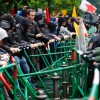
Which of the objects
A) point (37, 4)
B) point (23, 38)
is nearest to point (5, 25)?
point (23, 38)

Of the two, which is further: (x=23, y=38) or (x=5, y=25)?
(x=23, y=38)

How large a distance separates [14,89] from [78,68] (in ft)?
3.64

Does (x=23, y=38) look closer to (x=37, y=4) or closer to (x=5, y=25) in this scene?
(x=5, y=25)

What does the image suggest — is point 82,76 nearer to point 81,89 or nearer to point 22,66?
point 81,89

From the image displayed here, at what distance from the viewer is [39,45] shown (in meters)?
12.0

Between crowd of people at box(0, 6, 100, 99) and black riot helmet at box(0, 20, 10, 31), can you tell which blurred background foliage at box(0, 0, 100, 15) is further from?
black riot helmet at box(0, 20, 10, 31)

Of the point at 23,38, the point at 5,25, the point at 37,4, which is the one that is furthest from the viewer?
the point at 37,4

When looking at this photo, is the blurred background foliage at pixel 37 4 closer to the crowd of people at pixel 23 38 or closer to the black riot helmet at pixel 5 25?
the crowd of people at pixel 23 38

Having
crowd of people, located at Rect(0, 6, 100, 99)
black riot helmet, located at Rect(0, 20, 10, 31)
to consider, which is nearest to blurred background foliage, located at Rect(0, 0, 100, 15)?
crowd of people, located at Rect(0, 6, 100, 99)

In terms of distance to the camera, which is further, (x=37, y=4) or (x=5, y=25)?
(x=37, y=4)

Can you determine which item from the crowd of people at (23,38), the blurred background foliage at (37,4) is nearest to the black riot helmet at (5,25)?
the crowd of people at (23,38)

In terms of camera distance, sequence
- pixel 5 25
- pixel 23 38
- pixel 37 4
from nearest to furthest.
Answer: pixel 5 25
pixel 23 38
pixel 37 4

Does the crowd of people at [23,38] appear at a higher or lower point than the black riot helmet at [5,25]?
lower

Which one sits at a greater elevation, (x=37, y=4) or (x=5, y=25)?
(x=5, y=25)
